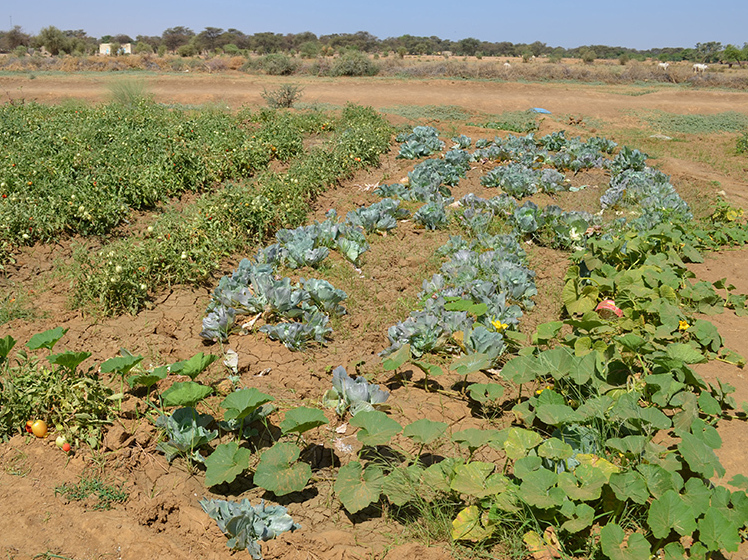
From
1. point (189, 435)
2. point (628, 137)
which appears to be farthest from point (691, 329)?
point (628, 137)

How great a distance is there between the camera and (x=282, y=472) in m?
2.82

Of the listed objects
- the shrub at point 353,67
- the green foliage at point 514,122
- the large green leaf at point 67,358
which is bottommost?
the large green leaf at point 67,358

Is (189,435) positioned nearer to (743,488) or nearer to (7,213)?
(743,488)

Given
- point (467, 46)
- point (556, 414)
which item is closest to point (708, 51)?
point (467, 46)

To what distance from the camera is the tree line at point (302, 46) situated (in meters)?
38.3

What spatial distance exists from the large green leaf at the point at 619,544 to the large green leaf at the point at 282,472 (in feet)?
4.29

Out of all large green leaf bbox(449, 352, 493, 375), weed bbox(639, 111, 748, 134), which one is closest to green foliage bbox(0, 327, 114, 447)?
large green leaf bbox(449, 352, 493, 375)

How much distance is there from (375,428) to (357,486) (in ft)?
0.93

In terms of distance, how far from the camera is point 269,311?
460cm

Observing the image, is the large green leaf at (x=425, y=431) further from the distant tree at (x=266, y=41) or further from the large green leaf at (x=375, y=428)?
the distant tree at (x=266, y=41)

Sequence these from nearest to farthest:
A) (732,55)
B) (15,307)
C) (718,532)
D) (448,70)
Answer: (718,532)
(15,307)
(448,70)
(732,55)

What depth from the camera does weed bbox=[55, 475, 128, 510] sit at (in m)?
2.80

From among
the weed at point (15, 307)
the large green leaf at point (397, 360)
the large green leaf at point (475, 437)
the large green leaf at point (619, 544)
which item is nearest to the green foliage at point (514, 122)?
the large green leaf at point (397, 360)

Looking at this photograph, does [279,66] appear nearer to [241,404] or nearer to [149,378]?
[149,378]
